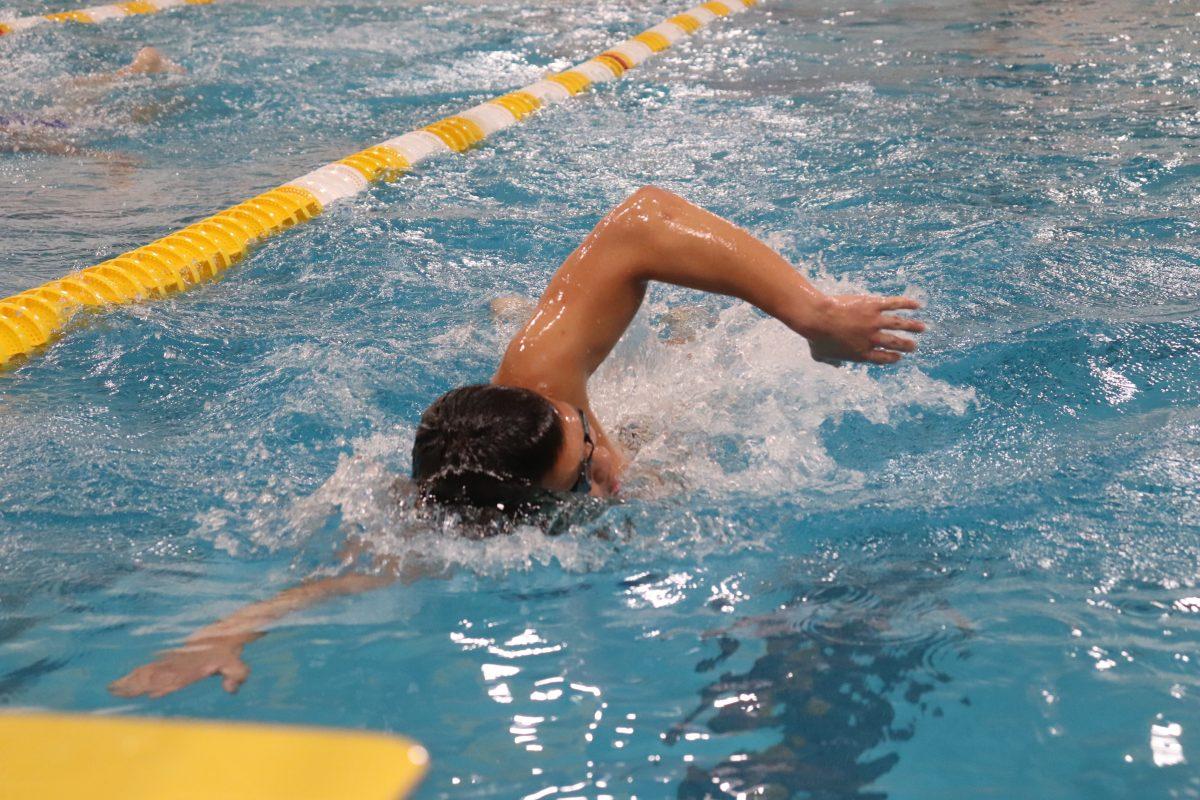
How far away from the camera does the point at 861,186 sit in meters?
4.77

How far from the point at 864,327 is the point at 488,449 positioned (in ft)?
2.25

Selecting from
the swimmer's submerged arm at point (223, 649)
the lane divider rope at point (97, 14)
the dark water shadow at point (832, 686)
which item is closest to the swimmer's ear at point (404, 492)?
the swimmer's submerged arm at point (223, 649)

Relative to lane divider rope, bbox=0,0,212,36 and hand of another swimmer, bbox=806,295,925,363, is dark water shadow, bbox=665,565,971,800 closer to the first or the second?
hand of another swimmer, bbox=806,295,925,363

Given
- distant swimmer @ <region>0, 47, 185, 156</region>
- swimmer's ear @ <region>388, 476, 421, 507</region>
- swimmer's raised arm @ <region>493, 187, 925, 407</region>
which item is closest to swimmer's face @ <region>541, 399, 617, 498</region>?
swimmer's raised arm @ <region>493, 187, 925, 407</region>

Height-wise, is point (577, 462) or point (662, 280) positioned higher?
point (662, 280)

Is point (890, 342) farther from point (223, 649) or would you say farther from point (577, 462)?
point (223, 649)

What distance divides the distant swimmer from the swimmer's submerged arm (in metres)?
4.45

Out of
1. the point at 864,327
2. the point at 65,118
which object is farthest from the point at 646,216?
the point at 65,118

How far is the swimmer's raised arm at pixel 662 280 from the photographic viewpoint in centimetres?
202

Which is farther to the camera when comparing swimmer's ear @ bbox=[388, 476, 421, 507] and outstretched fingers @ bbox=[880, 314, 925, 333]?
swimmer's ear @ bbox=[388, 476, 421, 507]

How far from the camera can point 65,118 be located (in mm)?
6328

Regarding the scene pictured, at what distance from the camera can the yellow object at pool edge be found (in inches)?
63.8

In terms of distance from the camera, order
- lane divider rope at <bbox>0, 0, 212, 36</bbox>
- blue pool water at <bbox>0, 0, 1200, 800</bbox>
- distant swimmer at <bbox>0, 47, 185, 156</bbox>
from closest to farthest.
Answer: blue pool water at <bbox>0, 0, 1200, 800</bbox>, distant swimmer at <bbox>0, 47, 185, 156</bbox>, lane divider rope at <bbox>0, 0, 212, 36</bbox>

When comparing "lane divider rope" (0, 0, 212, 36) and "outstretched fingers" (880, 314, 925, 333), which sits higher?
"lane divider rope" (0, 0, 212, 36)
